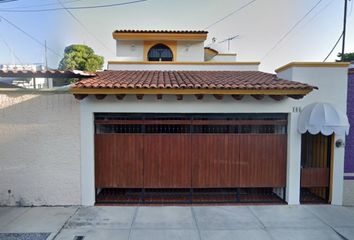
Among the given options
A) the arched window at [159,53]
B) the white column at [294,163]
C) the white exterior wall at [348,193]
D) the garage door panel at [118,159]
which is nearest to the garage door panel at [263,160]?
the white column at [294,163]

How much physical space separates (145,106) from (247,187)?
166 inches

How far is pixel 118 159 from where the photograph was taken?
7.57 metres

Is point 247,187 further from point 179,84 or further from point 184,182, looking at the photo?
point 179,84

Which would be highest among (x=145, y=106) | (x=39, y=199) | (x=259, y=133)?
(x=145, y=106)

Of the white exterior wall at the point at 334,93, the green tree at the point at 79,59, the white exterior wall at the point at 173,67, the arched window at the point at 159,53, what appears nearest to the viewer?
the white exterior wall at the point at 334,93

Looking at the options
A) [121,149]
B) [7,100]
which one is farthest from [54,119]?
[121,149]

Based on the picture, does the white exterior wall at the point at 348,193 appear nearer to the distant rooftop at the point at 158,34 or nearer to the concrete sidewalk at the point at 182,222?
the concrete sidewalk at the point at 182,222

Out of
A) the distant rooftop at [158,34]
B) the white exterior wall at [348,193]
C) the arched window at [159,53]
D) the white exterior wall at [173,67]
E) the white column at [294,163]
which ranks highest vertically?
the distant rooftop at [158,34]

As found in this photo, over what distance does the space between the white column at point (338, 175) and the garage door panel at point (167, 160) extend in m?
4.62

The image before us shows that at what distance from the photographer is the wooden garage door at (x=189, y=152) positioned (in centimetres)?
756

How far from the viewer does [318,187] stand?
812 cm

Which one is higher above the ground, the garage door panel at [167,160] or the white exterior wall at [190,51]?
the white exterior wall at [190,51]

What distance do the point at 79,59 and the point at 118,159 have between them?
25.7 meters

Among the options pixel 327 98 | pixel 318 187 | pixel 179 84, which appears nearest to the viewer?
pixel 179 84
